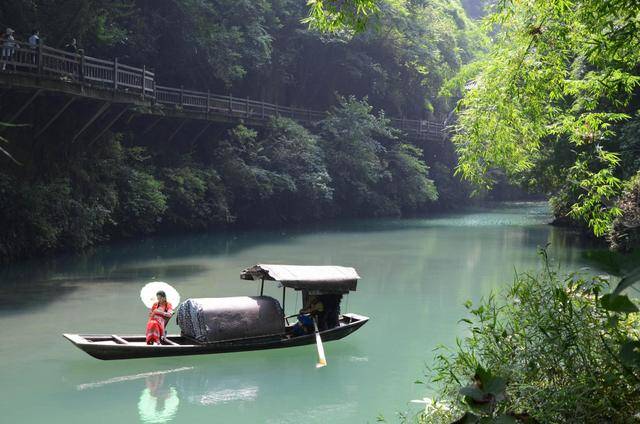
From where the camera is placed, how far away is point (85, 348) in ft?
35.4

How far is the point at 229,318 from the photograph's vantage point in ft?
38.8

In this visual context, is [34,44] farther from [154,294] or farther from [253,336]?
[253,336]

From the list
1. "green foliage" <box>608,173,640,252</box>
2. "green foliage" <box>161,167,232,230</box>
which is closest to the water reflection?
"green foliage" <box>608,173,640,252</box>

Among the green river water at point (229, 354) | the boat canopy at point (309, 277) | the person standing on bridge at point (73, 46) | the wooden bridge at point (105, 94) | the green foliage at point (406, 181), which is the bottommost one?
the green river water at point (229, 354)

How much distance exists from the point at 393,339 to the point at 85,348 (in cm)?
530

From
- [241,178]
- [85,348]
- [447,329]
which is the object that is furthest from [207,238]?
[85,348]

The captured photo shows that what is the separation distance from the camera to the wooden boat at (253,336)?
433 inches

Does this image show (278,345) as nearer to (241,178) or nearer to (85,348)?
(85,348)

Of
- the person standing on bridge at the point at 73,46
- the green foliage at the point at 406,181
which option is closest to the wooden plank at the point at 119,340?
the person standing on bridge at the point at 73,46

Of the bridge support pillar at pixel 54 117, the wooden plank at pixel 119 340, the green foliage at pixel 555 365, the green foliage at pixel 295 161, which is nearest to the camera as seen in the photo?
the green foliage at pixel 555 365

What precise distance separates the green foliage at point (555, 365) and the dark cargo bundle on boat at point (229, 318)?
6012 mm

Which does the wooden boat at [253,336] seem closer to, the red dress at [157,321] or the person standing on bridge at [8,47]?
the red dress at [157,321]

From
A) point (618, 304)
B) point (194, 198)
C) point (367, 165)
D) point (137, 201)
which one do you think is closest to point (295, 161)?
point (367, 165)

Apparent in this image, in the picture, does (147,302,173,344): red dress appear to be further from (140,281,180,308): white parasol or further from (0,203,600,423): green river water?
(0,203,600,423): green river water
